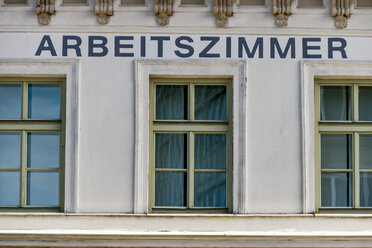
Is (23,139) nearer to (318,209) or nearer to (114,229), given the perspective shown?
(114,229)

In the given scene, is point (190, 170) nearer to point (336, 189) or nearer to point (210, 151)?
point (210, 151)

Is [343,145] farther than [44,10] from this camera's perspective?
Yes

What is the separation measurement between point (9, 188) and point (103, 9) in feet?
8.73

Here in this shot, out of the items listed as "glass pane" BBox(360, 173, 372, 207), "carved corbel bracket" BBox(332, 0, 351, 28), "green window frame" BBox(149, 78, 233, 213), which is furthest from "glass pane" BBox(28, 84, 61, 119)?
"glass pane" BBox(360, 173, 372, 207)

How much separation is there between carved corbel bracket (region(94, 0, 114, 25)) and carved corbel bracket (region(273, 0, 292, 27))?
215 cm

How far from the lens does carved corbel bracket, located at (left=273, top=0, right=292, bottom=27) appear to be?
12.8 m

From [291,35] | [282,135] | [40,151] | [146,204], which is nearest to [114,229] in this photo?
[146,204]

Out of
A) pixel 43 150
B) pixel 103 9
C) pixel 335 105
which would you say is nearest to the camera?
pixel 103 9

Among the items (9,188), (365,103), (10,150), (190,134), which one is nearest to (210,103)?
(190,134)

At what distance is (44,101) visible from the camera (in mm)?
12844

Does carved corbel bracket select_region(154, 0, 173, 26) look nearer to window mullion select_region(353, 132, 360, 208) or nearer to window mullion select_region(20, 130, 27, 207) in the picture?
window mullion select_region(20, 130, 27, 207)

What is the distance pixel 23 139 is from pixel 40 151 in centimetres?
27

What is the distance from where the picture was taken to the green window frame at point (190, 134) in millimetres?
12750

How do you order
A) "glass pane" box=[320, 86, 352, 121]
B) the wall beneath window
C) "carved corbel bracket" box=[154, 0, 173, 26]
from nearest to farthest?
1. the wall beneath window
2. "carved corbel bracket" box=[154, 0, 173, 26]
3. "glass pane" box=[320, 86, 352, 121]
